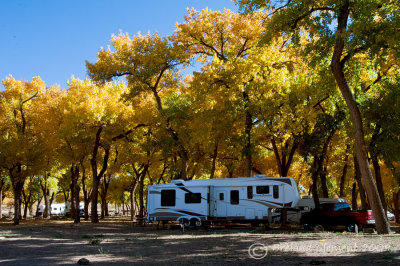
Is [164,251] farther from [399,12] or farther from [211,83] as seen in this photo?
[211,83]

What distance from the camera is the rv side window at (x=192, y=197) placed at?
23.4 m

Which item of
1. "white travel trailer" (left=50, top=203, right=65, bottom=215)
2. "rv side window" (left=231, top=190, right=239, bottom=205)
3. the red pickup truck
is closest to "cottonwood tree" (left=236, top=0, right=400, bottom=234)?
the red pickup truck

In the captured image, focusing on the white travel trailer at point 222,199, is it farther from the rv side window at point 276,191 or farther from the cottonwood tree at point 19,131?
the cottonwood tree at point 19,131

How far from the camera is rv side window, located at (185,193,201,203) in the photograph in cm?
2341

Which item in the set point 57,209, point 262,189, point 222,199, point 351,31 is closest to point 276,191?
point 262,189

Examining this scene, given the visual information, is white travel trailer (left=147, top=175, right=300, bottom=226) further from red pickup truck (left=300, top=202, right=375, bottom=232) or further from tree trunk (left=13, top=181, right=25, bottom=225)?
tree trunk (left=13, top=181, right=25, bottom=225)

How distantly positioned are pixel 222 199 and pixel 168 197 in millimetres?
3747

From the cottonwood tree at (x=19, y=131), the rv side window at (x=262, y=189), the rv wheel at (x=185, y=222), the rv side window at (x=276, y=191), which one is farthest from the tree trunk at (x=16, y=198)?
the rv side window at (x=276, y=191)

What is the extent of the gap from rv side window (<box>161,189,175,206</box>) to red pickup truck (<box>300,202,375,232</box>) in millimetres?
8430

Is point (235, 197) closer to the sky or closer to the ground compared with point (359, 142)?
closer to the ground

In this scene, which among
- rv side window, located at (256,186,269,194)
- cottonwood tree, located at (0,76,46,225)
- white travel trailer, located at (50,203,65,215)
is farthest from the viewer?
white travel trailer, located at (50,203,65,215)

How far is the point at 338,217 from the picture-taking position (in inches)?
818

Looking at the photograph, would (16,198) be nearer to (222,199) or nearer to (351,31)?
(222,199)

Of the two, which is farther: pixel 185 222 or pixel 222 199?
pixel 185 222
